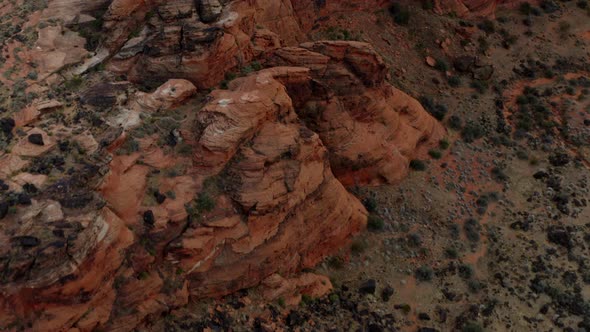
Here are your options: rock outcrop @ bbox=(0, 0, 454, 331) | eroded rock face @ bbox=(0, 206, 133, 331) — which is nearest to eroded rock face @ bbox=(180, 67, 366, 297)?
rock outcrop @ bbox=(0, 0, 454, 331)

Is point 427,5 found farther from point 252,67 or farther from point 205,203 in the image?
point 205,203

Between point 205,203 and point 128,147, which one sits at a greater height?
point 128,147

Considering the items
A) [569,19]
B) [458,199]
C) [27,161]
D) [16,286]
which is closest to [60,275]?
[16,286]

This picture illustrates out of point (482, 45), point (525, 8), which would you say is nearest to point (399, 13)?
point (482, 45)

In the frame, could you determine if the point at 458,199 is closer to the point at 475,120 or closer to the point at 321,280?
the point at 475,120

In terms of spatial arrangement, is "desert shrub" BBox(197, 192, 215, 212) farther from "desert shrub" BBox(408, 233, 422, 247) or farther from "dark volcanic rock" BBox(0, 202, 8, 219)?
"desert shrub" BBox(408, 233, 422, 247)

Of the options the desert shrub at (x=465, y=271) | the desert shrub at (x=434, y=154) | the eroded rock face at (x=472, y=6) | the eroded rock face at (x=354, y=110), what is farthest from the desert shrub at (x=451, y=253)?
the eroded rock face at (x=472, y=6)

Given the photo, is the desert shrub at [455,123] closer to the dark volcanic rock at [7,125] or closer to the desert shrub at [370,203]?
the desert shrub at [370,203]
